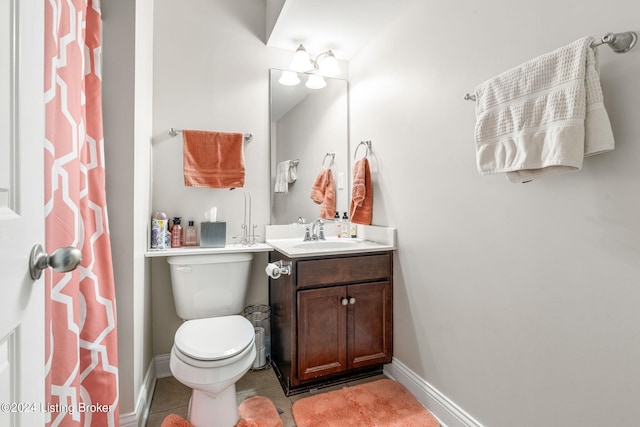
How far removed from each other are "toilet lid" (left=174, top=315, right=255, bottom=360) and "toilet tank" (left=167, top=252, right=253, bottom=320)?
0.77ft

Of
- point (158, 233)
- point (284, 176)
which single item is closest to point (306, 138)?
point (284, 176)

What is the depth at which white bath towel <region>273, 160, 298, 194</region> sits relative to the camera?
91.7 inches

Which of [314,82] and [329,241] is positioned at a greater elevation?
[314,82]

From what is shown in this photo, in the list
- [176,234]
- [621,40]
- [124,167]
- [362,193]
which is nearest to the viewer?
[621,40]

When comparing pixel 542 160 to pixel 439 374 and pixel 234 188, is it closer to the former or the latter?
pixel 439 374

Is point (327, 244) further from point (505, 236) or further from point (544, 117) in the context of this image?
point (544, 117)

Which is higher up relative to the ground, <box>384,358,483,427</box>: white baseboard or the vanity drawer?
the vanity drawer

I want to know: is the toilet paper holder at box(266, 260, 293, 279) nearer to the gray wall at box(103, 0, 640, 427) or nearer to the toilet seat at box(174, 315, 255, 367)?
the toilet seat at box(174, 315, 255, 367)

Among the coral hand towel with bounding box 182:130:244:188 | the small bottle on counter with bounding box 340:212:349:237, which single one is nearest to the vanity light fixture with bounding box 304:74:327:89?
the coral hand towel with bounding box 182:130:244:188

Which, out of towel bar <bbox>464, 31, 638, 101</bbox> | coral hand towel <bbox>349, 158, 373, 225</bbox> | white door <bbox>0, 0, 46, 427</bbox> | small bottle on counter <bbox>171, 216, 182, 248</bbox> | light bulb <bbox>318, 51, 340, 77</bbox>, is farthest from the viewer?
light bulb <bbox>318, 51, 340, 77</bbox>

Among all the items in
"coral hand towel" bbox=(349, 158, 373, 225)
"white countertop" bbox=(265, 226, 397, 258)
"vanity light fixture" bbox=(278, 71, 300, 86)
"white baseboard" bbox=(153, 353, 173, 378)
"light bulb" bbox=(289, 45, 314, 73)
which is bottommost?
"white baseboard" bbox=(153, 353, 173, 378)

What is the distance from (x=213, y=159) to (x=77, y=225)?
1.09 meters

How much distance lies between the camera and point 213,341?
1.49 m

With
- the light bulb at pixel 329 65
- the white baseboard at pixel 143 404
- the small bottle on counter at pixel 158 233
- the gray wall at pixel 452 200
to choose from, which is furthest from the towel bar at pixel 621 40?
the white baseboard at pixel 143 404
